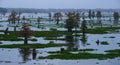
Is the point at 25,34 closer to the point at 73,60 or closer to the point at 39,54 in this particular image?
the point at 39,54

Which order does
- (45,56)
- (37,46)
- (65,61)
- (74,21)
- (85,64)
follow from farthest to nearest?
(74,21), (37,46), (45,56), (65,61), (85,64)

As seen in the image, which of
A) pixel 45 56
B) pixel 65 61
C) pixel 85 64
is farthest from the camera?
pixel 45 56

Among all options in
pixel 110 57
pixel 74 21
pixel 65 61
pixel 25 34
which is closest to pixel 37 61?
pixel 65 61

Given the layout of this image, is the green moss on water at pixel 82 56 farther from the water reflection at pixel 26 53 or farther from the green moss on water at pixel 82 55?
the water reflection at pixel 26 53

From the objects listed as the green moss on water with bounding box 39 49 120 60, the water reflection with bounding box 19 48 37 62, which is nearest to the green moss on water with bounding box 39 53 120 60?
the green moss on water with bounding box 39 49 120 60

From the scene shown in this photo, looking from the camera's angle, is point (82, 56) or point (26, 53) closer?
point (82, 56)

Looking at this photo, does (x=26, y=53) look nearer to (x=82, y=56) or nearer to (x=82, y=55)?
(x=82, y=55)

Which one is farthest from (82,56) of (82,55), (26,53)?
(26,53)

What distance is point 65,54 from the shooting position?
56500 millimetres

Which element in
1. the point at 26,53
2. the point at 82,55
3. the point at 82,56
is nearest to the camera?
the point at 82,56

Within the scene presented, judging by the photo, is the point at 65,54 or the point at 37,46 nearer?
the point at 65,54

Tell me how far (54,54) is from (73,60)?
6.82 metres

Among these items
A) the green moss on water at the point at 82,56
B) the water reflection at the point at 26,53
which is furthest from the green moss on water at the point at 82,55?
the water reflection at the point at 26,53

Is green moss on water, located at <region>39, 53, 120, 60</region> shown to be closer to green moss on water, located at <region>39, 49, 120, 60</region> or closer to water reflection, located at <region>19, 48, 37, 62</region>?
green moss on water, located at <region>39, 49, 120, 60</region>
